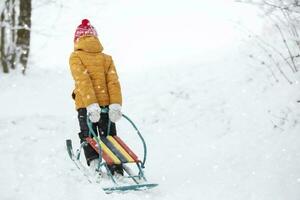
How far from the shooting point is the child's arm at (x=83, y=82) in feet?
22.4

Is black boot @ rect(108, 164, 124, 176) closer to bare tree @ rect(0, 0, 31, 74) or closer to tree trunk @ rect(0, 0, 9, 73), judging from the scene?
tree trunk @ rect(0, 0, 9, 73)

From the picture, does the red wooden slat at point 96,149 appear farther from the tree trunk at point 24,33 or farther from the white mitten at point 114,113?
the tree trunk at point 24,33

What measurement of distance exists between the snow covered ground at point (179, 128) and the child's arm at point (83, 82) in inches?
40.5

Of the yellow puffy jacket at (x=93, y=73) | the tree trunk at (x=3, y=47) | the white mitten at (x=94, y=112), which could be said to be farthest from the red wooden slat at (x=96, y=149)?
the tree trunk at (x=3, y=47)

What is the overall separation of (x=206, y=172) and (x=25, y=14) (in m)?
8.47

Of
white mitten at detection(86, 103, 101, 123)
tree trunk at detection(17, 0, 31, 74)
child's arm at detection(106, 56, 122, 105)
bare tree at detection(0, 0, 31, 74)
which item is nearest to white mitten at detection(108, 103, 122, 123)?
child's arm at detection(106, 56, 122, 105)

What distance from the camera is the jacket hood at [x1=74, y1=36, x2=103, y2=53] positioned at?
7.24 meters

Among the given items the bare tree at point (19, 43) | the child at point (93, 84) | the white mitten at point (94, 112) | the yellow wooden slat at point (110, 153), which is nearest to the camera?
the yellow wooden slat at point (110, 153)

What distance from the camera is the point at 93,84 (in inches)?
282

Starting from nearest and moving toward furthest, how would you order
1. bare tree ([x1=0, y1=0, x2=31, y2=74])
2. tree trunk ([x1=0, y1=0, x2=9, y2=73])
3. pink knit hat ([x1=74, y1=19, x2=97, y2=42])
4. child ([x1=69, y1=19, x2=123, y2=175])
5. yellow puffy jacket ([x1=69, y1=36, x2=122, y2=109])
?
1. child ([x1=69, y1=19, x2=123, y2=175])
2. yellow puffy jacket ([x1=69, y1=36, x2=122, y2=109])
3. pink knit hat ([x1=74, y1=19, x2=97, y2=42])
4. tree trunk ([x1=0, y1=0, x2=9, y2=73])
5. bare tree ([x1=0, y1=0, x2=31, y2=74])

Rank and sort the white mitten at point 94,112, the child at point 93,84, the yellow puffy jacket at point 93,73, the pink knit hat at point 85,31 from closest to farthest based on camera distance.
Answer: the white mitten at point 94,112, the child at point 93,84, the yellow puffy jacket at point 93,73, the pink knit hat at point 85,31

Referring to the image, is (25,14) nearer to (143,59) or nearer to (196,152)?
(143,59)

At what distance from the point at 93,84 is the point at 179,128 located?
314 centimetres

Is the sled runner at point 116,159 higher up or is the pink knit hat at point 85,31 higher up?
the pink knit hat at point 85,31
